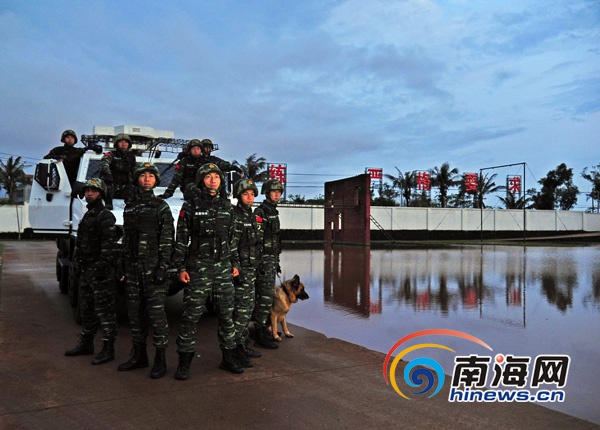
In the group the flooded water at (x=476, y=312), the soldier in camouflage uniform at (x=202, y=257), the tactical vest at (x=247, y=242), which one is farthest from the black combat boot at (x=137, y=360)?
the flooded water at (x=476, y=312)

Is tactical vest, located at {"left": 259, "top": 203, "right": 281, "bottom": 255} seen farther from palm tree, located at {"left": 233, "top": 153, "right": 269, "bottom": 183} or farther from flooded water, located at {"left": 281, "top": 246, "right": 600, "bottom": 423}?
palm tree, located at {"left": 233, "top": 153, "right": 269, "bottom": 183}

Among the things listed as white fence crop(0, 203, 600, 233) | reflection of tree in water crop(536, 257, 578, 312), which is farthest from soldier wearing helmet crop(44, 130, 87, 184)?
white fence crop(0, 203, 600, 233)

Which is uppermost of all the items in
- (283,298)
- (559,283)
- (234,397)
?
(283,298)

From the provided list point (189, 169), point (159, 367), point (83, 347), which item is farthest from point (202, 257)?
point (189, 169)

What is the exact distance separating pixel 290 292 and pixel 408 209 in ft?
131

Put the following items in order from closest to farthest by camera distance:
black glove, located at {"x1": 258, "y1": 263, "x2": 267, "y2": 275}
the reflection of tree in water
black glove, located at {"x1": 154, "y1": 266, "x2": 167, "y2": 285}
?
black glove, located at {"x1": 154, "y1": 266, "x2": 167, "y2": 285} → black glove, located at {"x1": 258, "y1": 263, "x2": 267, "y2": 275} → the reflection of tree in water

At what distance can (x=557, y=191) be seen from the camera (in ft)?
212

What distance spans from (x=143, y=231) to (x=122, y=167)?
11.0ft

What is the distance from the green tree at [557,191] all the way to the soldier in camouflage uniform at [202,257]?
65309 mm

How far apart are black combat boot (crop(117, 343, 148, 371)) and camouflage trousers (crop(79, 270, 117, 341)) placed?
49 cm

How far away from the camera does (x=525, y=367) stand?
512 centimetres

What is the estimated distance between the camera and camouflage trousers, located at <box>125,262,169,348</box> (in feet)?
15.9

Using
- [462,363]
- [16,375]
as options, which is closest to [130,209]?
[16,375]

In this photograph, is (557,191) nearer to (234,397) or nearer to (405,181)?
(405,181)
